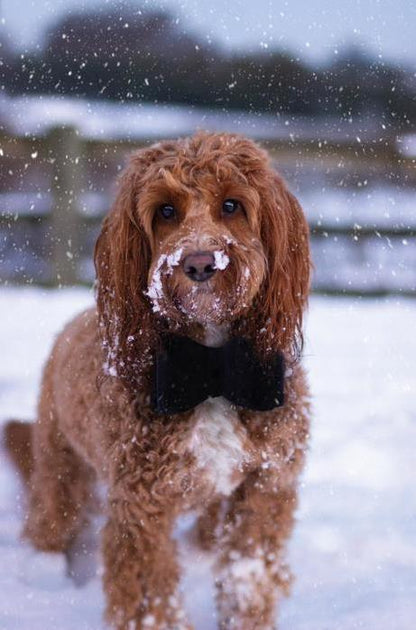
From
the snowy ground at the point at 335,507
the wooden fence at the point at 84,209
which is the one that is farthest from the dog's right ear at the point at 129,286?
the wooden fence at the point at 84,209

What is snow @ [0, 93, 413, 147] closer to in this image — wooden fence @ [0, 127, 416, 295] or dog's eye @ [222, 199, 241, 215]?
wooden fence @ [0, 127, 416, 295]

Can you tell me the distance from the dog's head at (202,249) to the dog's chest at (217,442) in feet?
0.67

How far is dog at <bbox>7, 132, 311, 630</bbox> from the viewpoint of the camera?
1969mm

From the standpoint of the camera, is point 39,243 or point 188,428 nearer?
point 188,428

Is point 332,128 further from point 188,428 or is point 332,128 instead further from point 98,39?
point 188,428

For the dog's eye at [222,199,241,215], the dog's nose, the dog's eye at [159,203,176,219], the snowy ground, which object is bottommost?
the snowy ground

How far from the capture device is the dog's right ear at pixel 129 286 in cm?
210

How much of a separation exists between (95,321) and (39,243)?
140 inches

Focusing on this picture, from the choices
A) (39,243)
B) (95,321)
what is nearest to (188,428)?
(95,321)

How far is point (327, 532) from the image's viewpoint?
2861 mm

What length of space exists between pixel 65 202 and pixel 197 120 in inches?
55.0

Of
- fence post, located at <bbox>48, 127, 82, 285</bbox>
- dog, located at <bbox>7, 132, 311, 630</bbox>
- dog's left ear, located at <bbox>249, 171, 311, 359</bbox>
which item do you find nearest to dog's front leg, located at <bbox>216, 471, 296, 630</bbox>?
dog, located at <bbox>7, 132, 311, 630</bbox>

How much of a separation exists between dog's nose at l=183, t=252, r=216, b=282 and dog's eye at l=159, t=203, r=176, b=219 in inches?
9.5

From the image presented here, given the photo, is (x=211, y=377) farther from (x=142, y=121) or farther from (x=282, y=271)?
(x=142, y=121)
